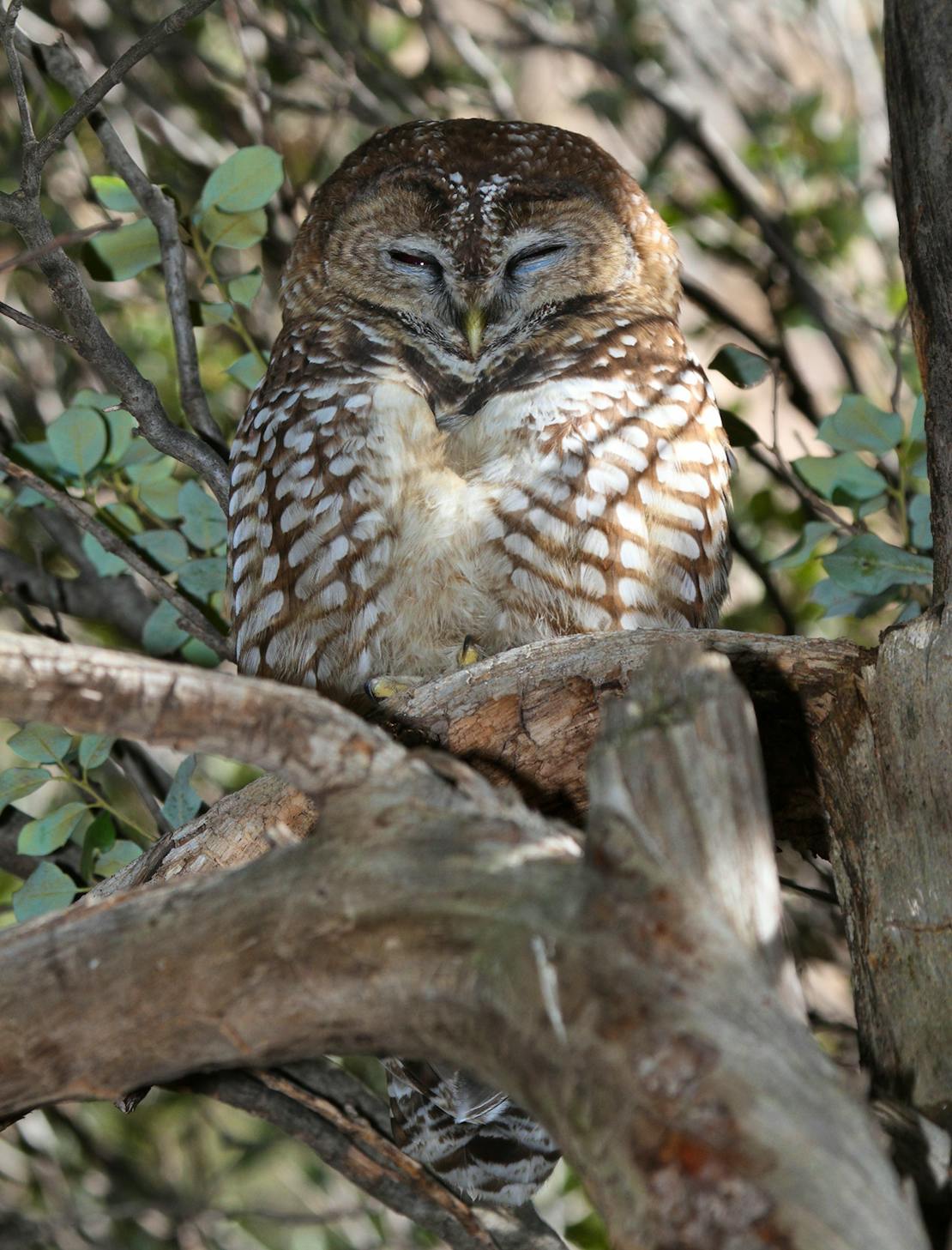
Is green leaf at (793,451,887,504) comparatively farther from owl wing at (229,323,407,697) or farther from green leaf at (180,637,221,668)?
→ green leaf at (180,637,221,668)

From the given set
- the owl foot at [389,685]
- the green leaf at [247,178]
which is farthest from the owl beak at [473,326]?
the owl foot at [389,685]

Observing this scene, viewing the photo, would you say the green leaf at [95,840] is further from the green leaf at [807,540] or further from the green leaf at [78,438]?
the green leaf at [807,540]

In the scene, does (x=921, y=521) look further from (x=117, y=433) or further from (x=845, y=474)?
(x=117, y=433)

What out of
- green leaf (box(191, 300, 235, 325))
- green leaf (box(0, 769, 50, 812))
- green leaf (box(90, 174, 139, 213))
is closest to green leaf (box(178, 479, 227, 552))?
green leaf (box(191, 300, 235, 325))

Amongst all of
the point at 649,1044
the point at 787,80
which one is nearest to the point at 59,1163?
the point at 649,1044

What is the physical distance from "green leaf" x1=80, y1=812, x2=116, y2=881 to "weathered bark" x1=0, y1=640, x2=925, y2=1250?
3.52ft

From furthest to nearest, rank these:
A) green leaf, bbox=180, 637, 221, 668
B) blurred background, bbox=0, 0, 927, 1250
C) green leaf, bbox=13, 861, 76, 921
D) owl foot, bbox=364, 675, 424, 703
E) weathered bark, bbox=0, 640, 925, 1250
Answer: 1. blurred background, bbox=0, 0, 927, 1250
2. green leaf, bbox=180, 637, 221, 668
3. green leaf, bbox=13, 861, 76, 921
4. owl foot, bbox=364, 675, 424, 703
5. weathered bark, bbox=0, 640, 925, 1250

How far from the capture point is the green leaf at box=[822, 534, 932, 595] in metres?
2.62

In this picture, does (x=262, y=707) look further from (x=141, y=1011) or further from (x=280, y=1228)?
(x=280, y=1228)

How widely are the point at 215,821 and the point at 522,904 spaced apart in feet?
2.97

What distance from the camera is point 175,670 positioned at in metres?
1.39

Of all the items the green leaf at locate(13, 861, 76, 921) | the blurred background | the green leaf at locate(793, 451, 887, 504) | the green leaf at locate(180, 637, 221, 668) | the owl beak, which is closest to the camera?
the green leaf at locate(13, 861, 76, 921)

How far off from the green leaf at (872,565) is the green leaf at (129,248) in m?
1.53

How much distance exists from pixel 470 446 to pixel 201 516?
0.80 metres
